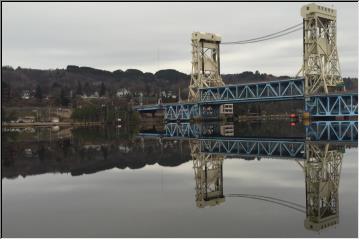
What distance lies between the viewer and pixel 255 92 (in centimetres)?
6450

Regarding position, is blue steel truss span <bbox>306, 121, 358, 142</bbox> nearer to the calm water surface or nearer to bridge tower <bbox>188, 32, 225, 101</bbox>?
the calm water surface

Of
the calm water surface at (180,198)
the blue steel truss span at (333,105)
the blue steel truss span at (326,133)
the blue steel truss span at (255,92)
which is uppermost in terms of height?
the blue steel truss span at (255,92)

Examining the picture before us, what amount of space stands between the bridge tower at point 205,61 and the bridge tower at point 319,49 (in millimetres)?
17678

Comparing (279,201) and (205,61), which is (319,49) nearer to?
(205,61)

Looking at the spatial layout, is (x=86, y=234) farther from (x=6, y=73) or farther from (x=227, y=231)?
(x=6, y=73)

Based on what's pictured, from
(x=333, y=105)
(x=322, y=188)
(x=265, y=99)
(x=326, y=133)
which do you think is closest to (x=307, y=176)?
(x=322, y=188)

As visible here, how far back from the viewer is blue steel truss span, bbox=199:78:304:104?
2248 inches

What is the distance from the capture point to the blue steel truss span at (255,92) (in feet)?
187

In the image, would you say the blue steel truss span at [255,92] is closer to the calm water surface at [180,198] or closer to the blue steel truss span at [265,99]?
the blue steel truss span at [265,99]

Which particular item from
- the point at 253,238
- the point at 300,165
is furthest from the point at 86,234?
the point at 300,165

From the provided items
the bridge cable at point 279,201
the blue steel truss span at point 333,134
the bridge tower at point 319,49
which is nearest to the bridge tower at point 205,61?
the bridge tower at point 319,49

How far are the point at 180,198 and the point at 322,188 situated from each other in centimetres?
367

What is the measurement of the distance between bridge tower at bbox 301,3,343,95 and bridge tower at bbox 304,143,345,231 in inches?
1488

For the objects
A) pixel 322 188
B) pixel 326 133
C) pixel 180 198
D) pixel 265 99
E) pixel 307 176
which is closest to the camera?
pixel 180 198
